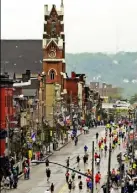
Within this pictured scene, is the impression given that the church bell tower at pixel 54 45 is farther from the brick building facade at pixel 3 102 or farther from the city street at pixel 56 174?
the brick building facade at pixel 3 102

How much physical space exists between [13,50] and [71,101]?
22.4 meters

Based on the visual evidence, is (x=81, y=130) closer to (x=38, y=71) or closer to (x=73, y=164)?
(x=38, y=71)

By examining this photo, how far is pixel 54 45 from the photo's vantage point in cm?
14162

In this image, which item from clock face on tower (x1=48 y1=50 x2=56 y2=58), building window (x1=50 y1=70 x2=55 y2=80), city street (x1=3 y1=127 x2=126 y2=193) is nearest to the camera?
city street (x1=3 y1=127 x2=126 y2=193)

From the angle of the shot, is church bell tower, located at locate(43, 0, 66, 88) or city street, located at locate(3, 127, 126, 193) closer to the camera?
city street, located at locate(3, 127, 126, 193)

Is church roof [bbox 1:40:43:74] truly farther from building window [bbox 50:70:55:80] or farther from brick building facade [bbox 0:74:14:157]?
brick building facade [bbox 0:74:14:157]

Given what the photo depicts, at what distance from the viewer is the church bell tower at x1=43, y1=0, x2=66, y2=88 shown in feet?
458

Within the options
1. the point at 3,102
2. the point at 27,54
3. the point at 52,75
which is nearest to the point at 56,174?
the point at 3,102

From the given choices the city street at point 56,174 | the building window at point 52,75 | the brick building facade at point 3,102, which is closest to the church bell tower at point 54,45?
the building window at point 52,75

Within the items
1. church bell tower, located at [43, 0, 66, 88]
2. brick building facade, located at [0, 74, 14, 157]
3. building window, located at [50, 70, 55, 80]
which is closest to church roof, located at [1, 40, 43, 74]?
church bell tower, located at [43, 0, 66, 88]

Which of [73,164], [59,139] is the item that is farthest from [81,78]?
[73,164]

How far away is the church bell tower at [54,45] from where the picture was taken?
458 ft

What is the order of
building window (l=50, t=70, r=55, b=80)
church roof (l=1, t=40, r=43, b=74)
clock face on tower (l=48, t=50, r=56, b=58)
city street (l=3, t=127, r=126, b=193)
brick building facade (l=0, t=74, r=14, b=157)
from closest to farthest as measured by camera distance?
1. brick building facade (l=0, t=74, r=14, b=157)
2. city street (l=3, t=127, r=126, b=193)
3. church roof (l=1, t=40, r=43, b=74)
4. building window (l=50, t=70, r=55, b=80)
5. clock face on tower (l=48, t=50, r=56, b=58)

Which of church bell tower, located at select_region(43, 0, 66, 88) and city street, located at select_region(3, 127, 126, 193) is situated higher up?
church bell tower, located at select_region(43, 0, 66, 88)
